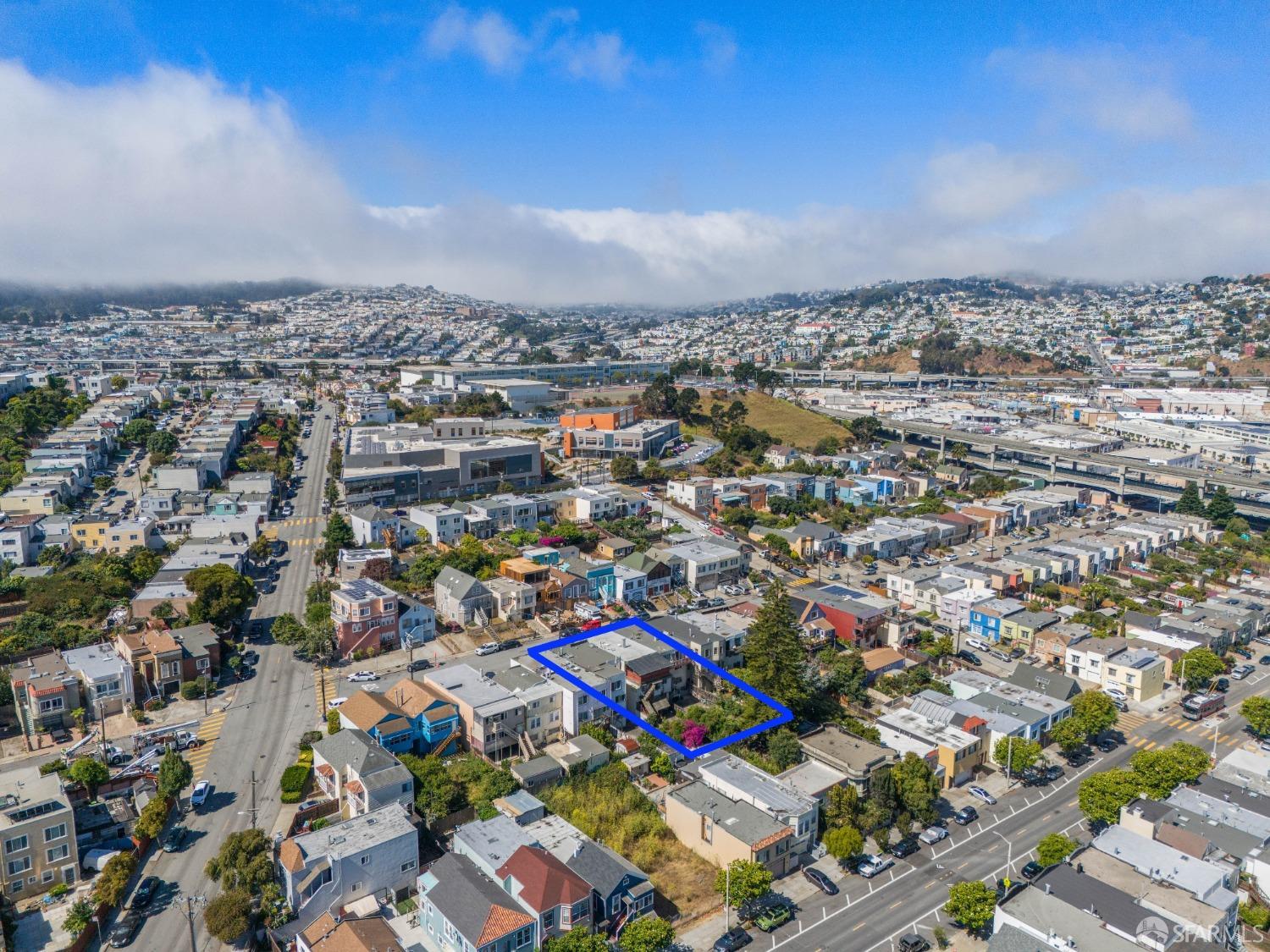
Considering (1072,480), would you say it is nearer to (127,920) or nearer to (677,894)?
(677,894)

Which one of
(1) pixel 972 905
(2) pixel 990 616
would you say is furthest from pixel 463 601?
(2) pixel 990 616

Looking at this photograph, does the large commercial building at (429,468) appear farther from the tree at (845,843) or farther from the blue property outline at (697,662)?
the tree at (845,843)

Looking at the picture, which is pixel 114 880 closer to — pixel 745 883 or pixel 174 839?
pixel 174 839

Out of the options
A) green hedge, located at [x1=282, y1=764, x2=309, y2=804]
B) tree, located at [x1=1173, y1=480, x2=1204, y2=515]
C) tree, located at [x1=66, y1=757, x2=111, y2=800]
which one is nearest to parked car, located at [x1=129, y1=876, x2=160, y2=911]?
green hedge, located at [x1=282, y1=764, x2=309, y2=804]

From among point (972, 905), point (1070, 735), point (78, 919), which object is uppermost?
point (78, 919)

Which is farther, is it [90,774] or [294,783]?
[294,783]
